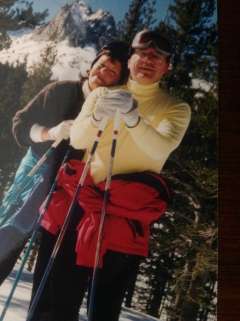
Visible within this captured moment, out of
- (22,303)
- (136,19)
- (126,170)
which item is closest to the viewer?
(22,303)

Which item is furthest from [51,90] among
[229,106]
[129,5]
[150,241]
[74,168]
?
[229,106]

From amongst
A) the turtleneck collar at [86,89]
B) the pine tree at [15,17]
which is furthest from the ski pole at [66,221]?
the pine tree at [15,17]

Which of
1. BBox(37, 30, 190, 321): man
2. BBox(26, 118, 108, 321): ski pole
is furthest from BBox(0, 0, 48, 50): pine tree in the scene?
BBox(26, 118, 108, 321): ski pole

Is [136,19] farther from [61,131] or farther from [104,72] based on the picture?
[61,131]

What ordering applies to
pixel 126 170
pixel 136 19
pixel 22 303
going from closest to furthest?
pixel 22 303 < pixel 126 170 < pixel 136 19

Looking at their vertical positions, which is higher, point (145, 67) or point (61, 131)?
point (145, 67)

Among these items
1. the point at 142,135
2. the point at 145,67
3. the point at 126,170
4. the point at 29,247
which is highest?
the point at 145,67

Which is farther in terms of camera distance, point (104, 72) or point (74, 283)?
point (104, 72)

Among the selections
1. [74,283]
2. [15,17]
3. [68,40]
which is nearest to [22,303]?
[74,283]
